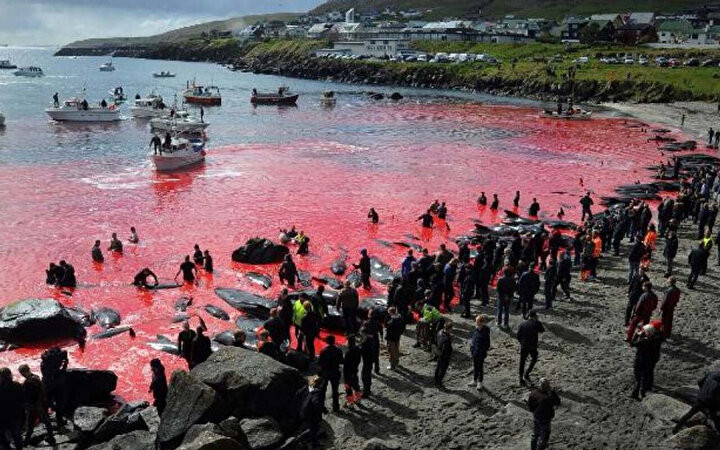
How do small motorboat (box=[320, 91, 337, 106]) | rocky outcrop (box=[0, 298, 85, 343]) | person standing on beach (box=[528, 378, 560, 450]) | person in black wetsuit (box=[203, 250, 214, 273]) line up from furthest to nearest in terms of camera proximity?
1. small motorboat (box=[320, 91, 337, 106])
2. person in black wetsuit (box=[203, 250, 214, 273])
3. rocky outcrop (box=[0, 298, 85, 343])
4. person standing on beach (box=[528, 378, 560, 450])

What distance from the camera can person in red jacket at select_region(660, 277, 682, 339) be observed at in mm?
16984

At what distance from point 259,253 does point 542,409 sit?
1874cm

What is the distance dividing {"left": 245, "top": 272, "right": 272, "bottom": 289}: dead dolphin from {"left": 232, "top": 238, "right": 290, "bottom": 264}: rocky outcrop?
1537mm

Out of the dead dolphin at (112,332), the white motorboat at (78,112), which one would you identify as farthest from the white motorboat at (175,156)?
the white motorboat at (78,112)

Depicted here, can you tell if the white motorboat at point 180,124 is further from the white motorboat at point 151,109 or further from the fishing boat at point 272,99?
the fishing boat at point 272,99

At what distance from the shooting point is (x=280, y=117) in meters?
92.8

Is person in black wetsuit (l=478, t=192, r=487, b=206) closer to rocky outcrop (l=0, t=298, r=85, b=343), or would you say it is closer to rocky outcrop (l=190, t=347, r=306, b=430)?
rocky outcrop (l=0, t=298, r=85, b=343)

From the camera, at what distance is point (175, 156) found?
51000 millimetres

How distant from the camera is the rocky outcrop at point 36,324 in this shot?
20.5 m

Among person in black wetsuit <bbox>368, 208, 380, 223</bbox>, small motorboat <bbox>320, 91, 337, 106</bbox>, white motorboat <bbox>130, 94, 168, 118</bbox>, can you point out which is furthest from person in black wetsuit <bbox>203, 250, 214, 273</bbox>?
small motorboat <bbox>320, 91, 337, 106</bbox>

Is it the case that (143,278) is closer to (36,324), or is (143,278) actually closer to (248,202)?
(36,324)

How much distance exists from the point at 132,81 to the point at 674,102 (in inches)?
5279

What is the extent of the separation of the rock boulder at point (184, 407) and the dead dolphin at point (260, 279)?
12045mm

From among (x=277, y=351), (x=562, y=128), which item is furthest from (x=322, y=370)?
(x=562, y=128)
